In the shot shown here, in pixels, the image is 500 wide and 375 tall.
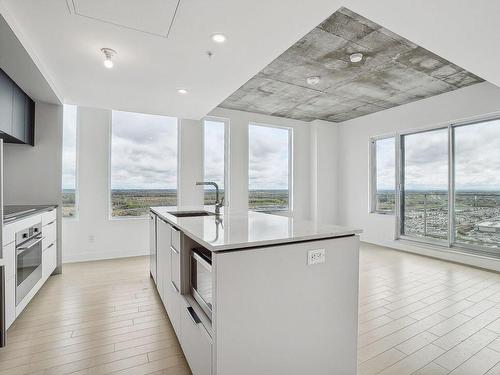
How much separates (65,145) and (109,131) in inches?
26.9

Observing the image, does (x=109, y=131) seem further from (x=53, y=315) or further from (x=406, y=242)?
(x=406, y=242)

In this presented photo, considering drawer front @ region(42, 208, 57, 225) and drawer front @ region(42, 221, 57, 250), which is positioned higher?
drawer front @ region(42, 208, 57, 225)

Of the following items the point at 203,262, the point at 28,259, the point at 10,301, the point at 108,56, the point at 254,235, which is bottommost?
the point at 10,301

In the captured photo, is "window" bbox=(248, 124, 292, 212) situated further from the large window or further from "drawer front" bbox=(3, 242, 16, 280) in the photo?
"drawer front" bbox=(3, 242, 16, 280)

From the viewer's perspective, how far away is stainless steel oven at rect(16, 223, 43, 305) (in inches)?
92.0

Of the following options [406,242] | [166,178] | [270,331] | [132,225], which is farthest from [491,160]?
[132,225]

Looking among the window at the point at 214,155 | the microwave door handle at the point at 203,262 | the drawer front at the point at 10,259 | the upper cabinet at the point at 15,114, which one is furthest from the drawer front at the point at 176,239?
the window at the point at 214,155

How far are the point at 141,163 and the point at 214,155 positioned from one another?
1.38 metres

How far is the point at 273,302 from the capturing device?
1.34 m

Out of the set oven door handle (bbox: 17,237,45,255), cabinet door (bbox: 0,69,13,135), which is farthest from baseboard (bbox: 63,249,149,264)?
cabinet door (bbox: 0,69,13,135)

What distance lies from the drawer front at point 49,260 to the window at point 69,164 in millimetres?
907

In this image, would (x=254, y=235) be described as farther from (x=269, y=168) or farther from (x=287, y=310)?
(x=269, y=168)

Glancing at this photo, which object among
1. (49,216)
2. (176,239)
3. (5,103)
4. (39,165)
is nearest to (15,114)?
(5,103)

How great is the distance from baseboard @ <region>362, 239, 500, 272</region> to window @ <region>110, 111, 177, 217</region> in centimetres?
441
